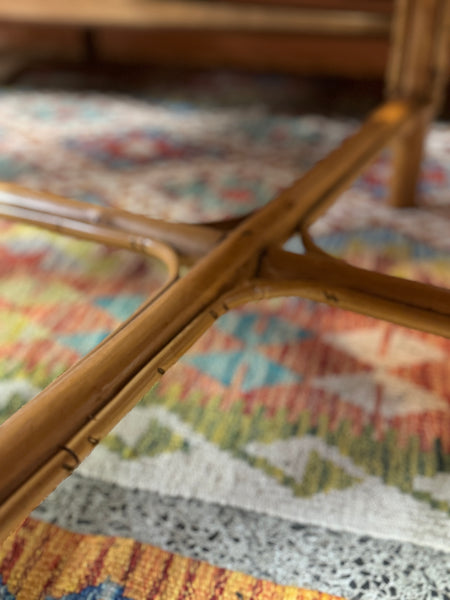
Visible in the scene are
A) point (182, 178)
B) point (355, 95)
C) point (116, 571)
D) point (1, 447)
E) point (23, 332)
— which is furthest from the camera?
point (355, 95)

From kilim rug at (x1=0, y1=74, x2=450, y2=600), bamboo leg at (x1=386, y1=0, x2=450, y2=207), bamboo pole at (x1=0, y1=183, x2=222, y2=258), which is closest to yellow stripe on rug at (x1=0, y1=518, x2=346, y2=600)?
kilim rug at (x1=0, y1=74, x2=450, y2=600)

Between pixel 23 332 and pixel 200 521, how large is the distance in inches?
12.3

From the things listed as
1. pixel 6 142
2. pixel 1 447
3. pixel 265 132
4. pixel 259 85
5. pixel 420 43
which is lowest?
pixel 1 447

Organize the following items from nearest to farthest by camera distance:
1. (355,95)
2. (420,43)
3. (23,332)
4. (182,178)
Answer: (23,332) < (420,43) < (182,178) < (355,95)

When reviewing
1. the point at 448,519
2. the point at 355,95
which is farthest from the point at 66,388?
the point at 355,95

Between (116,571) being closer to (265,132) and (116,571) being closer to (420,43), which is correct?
(420,43)

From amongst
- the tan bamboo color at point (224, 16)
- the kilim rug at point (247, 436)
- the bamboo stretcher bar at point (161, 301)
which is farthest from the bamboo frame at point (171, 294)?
the tan bamboo color at point (224, 16)

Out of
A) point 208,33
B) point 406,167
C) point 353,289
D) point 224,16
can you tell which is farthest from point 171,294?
point 208,33

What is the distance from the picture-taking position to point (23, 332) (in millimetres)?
692

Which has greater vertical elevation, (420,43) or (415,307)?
(420,43)

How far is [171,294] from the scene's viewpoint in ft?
1.50

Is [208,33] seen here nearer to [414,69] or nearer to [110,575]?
[414,69]

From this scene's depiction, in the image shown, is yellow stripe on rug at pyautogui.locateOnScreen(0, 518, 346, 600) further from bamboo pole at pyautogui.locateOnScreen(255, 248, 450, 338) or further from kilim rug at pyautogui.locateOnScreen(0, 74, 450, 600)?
bamboo pole at pyautogui.locateOnScreen(255, 248, 450, 338)

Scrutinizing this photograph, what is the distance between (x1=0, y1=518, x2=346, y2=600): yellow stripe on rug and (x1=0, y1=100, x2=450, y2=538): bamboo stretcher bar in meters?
0.14
